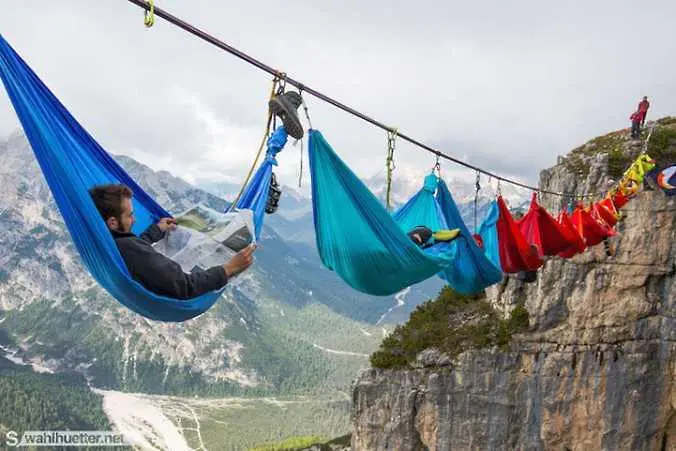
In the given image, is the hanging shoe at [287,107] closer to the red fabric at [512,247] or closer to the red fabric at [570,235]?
the red fabric at [512,247]

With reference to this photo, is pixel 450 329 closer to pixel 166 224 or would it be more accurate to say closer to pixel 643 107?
pixel 643 107

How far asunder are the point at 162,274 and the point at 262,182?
1.48 metres

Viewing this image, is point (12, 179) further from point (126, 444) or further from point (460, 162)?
point (460, 162)

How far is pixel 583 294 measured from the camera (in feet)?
58.9

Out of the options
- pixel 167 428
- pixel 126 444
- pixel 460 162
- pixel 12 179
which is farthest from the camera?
pixel 12 179

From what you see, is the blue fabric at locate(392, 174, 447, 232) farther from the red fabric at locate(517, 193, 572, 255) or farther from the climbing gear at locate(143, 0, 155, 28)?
the climbing gear at locate(143, 0, 155, 28)

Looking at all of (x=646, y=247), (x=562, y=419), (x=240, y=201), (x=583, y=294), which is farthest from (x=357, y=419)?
(x=240, y=201)

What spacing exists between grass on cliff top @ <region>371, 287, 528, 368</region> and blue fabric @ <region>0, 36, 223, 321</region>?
65.2ft

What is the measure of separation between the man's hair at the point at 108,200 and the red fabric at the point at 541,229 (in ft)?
20.8

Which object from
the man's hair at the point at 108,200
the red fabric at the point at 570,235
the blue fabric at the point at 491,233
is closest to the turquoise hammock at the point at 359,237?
the blue fabric at the point at 491,233

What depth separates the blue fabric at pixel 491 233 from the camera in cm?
741

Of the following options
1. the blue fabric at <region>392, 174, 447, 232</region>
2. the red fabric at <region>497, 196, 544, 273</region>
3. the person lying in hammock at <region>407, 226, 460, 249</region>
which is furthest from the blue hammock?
the red fabric at <region>497, 196, 544, 273</region>

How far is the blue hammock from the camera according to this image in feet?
8.70

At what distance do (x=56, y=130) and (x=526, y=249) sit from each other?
6.00 meters
